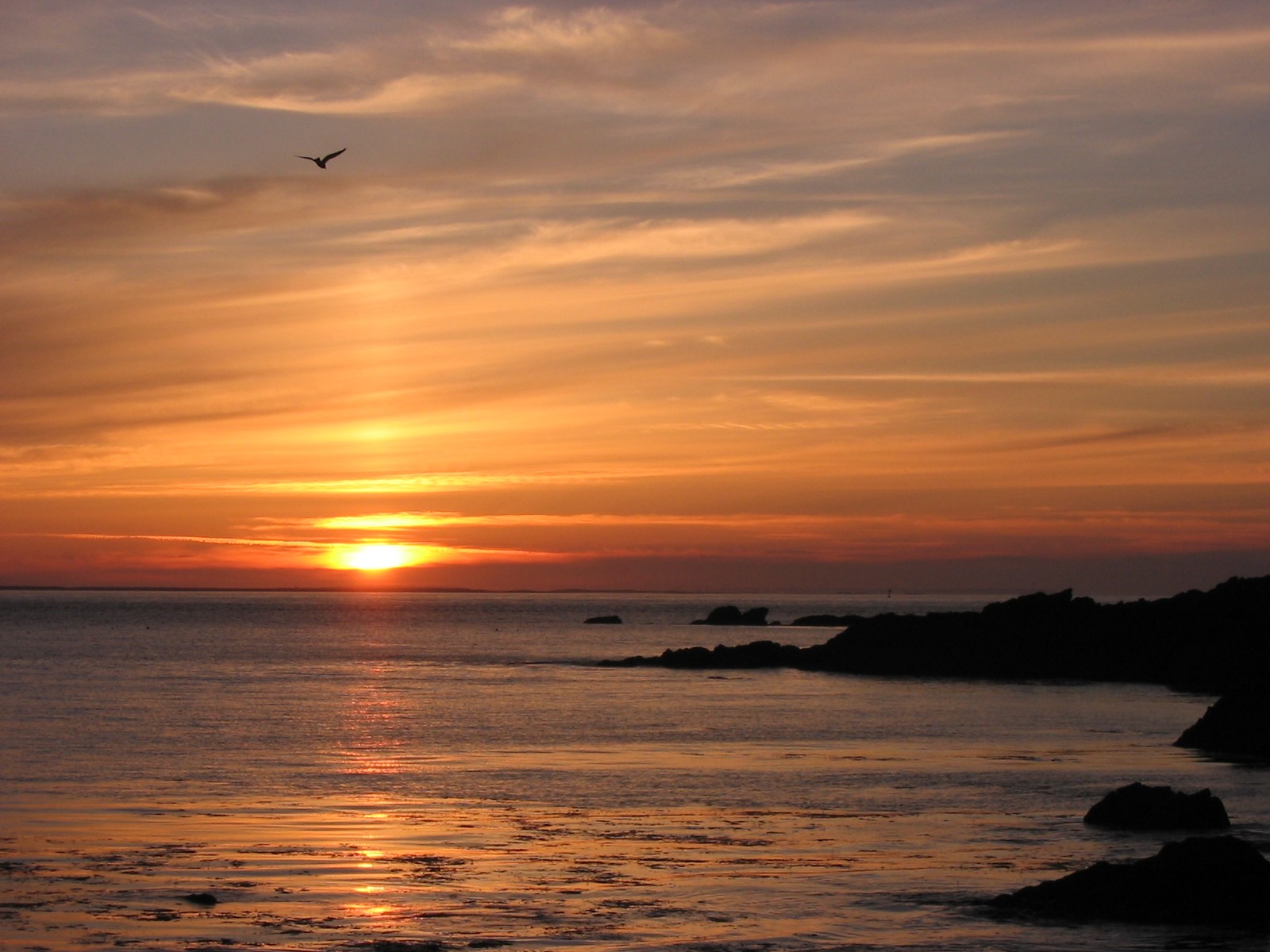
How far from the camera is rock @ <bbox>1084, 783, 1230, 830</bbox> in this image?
113 feet

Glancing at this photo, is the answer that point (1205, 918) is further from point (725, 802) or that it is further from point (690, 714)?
point (690, 714)

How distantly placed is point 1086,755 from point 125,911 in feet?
129

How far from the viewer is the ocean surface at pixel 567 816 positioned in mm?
24766

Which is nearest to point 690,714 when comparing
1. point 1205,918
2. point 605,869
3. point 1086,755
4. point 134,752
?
point 1086,755

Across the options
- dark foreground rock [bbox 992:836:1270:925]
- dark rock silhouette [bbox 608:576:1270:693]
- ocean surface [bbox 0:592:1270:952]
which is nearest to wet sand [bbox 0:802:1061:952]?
ocean surface [bbox 0:592:1270:952]

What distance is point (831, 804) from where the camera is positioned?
40062 mm

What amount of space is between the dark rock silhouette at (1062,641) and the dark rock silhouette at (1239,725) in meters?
38.2

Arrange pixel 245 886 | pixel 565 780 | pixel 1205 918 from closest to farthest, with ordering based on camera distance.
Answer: pixel 1205 918, pixel 245 886, pixel 565 780

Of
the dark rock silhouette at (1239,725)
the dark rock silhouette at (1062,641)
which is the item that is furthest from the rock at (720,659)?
the dark rock silhouette at (1239,725)

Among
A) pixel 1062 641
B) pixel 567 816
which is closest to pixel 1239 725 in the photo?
pixel 567 816

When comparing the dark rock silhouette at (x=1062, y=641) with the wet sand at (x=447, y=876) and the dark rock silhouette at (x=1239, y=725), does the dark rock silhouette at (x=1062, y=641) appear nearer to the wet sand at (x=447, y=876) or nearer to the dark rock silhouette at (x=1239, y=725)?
the dark rock silhouette at (x=1239, y=725)

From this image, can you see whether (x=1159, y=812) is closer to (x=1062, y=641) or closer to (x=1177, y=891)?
(x=1177, y=891)

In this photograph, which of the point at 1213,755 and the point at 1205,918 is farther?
the point at 1213,755

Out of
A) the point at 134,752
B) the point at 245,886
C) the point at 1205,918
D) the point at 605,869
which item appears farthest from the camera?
the point at 134,752
